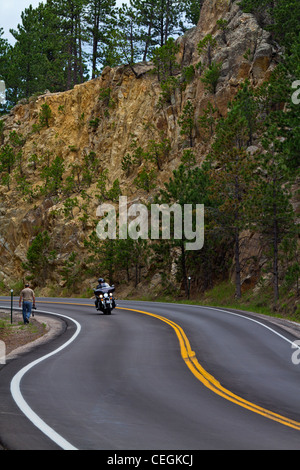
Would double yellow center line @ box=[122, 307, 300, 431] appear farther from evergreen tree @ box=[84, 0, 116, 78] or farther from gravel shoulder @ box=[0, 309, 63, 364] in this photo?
evergreen tree @ box=[84, 0, 116, 78]

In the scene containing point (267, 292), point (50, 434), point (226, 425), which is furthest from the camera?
point (267, 292)

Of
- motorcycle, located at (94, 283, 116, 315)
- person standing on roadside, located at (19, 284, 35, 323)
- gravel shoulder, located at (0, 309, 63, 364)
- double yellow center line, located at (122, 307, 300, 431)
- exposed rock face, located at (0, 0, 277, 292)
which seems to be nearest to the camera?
double yellow center line, located at (122, 307, 300, 431)

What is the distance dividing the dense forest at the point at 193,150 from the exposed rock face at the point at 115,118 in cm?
125

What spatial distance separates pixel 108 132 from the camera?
5638 centimetres

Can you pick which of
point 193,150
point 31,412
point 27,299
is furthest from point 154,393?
point 193,150

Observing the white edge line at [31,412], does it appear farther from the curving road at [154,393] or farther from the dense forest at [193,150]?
the dense forest at [193,150]

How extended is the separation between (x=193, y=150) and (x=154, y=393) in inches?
1538

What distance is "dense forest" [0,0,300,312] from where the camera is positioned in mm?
27578

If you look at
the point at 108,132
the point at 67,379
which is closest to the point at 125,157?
the point at 108,132

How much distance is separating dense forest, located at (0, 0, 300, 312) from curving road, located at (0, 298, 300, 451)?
12639mm

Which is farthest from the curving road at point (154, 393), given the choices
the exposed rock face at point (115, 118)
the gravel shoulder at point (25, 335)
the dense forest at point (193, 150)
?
the exposed rock face at point (115, 118)

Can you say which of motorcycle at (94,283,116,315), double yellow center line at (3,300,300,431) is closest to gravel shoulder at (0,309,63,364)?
motorcycle at (94,283,116,315)
